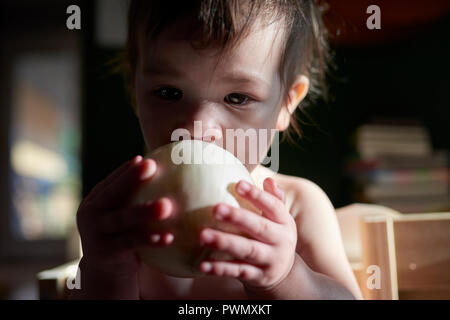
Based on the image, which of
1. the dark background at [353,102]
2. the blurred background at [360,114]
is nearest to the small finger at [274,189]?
the blurred background at [360,114]

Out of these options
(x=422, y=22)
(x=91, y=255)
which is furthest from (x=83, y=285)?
(x=422, y=22)

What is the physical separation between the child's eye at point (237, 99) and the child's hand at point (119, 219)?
Answer: 0.13 m

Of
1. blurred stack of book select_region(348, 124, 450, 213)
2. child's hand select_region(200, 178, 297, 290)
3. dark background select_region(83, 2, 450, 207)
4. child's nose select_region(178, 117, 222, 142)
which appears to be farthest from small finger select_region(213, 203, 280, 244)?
blurred stack of book select_region(348, 124, 450, 213)

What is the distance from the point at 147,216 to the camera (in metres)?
0.26

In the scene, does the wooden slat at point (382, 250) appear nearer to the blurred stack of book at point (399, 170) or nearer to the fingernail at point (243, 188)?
the fingernail at point (243, 188)

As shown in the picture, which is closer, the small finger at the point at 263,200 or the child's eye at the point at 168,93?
the small finger at the point at 263,200

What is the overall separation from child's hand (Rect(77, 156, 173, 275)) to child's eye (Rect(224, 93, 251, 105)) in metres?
0.13

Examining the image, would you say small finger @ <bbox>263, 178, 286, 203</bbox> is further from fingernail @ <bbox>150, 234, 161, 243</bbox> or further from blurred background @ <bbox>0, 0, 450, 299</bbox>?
blurred background @ <bbox>0, 0, 450, 299</bbox>

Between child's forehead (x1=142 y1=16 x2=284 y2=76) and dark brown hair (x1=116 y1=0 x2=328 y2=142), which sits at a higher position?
dark brown hair (x1=116 y1=0 x2=328 y2=142)

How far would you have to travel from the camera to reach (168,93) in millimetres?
408

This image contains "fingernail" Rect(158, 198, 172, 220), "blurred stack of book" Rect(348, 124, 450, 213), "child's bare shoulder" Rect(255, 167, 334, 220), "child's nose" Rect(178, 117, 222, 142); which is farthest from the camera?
"blurred stack of book" Rect(348, 124, 450, 213)

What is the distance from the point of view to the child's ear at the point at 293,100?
0.49m

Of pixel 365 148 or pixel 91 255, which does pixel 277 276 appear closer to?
pixel 91 255

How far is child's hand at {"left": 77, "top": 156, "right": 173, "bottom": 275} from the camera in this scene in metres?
0.27
